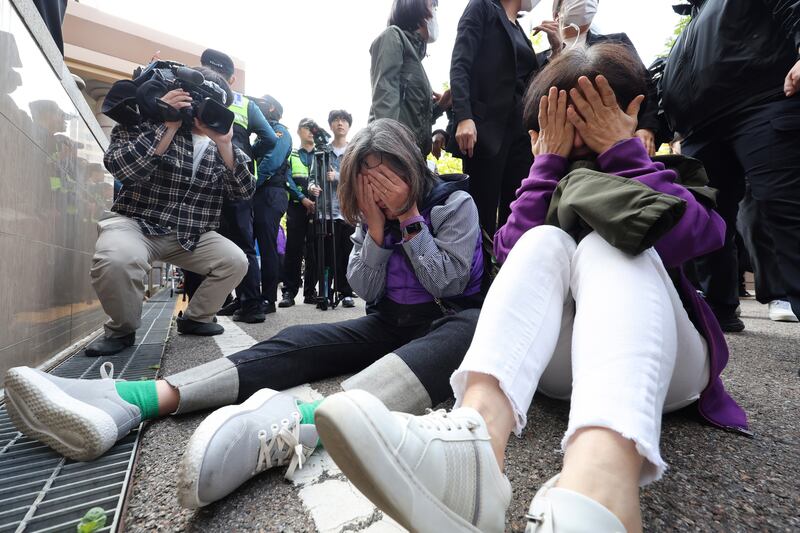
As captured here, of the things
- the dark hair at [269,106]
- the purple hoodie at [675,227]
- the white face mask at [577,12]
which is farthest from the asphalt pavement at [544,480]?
the dark hair at [269,106]

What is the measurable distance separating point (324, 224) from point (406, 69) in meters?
2.60

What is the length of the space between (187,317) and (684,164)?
9.58ft

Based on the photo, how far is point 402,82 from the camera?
2770 millimetres

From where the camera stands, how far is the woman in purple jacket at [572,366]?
0.58 metres

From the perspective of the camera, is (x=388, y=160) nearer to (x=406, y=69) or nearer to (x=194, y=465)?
(x=194, y=465)

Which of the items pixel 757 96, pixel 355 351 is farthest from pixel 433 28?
pixel 355 351

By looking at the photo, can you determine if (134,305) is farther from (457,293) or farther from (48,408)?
(457,293)

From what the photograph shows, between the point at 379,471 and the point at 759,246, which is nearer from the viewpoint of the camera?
the point at 379,471

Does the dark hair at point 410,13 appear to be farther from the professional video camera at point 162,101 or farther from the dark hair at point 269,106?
the dark hair at point 269,106

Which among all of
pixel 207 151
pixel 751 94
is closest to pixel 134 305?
pixel 207 151

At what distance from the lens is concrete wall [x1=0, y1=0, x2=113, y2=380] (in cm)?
164

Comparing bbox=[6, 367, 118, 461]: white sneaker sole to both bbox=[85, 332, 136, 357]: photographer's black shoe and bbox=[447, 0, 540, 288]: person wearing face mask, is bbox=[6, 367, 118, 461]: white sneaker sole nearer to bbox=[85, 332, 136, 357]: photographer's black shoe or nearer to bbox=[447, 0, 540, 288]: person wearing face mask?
bbox=[85, 332, 136, 357]: photographer's black shoe

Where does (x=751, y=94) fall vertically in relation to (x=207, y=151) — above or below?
above

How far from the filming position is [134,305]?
222cm
